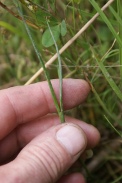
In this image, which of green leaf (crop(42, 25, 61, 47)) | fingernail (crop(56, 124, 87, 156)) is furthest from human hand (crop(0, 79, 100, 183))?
green leaf (crop(42, 25, 61, 47))

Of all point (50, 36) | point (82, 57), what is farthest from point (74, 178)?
point (50, 36)

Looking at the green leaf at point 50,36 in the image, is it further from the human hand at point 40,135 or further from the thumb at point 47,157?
the thumb at point 47,157

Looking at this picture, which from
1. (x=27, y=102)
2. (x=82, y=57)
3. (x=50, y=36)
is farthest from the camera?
(x=82, y=57)

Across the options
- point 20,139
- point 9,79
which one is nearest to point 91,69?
point 20,139

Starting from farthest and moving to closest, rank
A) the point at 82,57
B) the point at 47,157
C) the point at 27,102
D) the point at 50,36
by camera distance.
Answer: the point at 82,57
the point at 27,102
the point at 50,36
the point at 47,157

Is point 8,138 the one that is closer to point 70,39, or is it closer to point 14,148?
point 14,148

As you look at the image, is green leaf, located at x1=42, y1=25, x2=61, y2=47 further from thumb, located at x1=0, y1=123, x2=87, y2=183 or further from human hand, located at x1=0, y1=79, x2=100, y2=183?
thumb, located at x1=0, y1=123, x2=87, y2=183

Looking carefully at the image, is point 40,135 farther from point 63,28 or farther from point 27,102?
point 63,28
